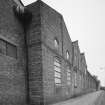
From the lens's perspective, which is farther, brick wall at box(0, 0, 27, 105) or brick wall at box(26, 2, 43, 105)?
brick wall at box(26, 2, 43, 105)

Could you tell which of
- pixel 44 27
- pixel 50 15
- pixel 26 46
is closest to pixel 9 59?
pixel 26 46

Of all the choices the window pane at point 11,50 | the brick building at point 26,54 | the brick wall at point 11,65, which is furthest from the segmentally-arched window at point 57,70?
the window pane at point 11,50

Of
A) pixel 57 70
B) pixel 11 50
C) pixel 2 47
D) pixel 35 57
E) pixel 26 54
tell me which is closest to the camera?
pixel 2 47

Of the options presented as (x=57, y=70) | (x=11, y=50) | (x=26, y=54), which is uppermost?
(x=11, y=50)

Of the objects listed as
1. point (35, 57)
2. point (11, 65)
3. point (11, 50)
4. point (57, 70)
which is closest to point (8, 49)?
point (11, 50)

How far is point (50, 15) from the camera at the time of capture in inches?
420

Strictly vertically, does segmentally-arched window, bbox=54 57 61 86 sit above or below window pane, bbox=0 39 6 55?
below

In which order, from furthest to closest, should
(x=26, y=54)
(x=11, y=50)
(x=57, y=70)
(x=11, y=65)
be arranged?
(x=57, y=70) < (x=26, y=54) < (x=11, y=50) < (x=11, y=65)

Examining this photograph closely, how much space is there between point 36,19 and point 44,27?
86 cm

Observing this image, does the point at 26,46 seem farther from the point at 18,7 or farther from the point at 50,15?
the point at 50,15

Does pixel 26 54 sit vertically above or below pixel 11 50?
below

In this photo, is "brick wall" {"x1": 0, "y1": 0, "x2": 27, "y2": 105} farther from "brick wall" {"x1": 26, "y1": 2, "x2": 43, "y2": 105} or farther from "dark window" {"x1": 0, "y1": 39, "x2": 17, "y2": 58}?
"brick wall" {"x1": 26, "y1": 2, "x2": 43, "y2": 105}

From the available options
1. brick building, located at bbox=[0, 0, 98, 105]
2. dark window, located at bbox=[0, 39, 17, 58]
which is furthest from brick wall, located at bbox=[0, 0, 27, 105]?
dark window, located at bbox=[0, 39, 17, 58]

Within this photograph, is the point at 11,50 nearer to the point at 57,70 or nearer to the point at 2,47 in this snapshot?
the point at 2,47
